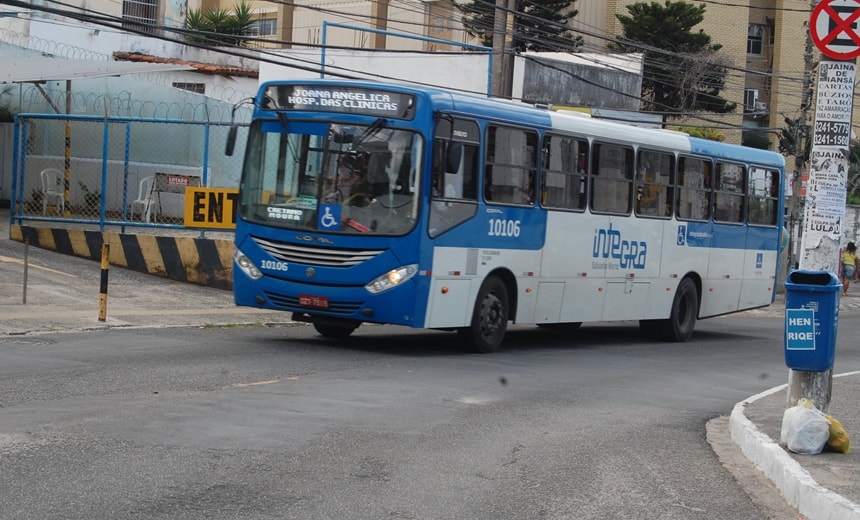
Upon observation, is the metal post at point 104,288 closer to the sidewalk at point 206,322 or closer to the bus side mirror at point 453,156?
the sidewalk at point 206,322

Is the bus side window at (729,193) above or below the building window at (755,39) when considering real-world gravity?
below

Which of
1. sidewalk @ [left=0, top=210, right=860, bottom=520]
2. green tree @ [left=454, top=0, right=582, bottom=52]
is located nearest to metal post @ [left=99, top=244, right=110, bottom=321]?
sidewalk @ [left=0, top=210, right=860, bottom=520]

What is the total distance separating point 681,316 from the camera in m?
19.8

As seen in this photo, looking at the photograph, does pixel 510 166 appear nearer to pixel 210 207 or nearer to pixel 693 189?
pixel 693 189

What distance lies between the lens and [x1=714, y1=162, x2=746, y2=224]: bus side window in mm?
20125

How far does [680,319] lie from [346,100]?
7985 mm

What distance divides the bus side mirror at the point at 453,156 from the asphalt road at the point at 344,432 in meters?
2.26

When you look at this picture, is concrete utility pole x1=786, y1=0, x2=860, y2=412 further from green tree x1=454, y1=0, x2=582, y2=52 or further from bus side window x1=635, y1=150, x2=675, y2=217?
green tree x1=454, y1=0, x2=582, y2=52

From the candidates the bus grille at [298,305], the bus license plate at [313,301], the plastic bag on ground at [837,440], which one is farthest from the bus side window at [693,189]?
the plastic bag on ground at [837,440]

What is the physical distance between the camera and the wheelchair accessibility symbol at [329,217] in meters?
14.0

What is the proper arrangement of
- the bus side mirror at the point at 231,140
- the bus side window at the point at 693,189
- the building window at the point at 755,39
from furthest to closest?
the building window at the point at 755,39
the bus side window at the point at 693,189
the bus side mirror at the point at 231,140

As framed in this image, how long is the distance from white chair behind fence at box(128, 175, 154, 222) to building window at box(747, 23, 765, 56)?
41231 mm

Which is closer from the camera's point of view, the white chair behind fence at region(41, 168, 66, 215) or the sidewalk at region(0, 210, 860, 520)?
the sidewalk at region(0, 210, 860, 520)

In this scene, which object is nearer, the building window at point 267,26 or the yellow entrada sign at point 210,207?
the yellow entrada sign at point 210,207
